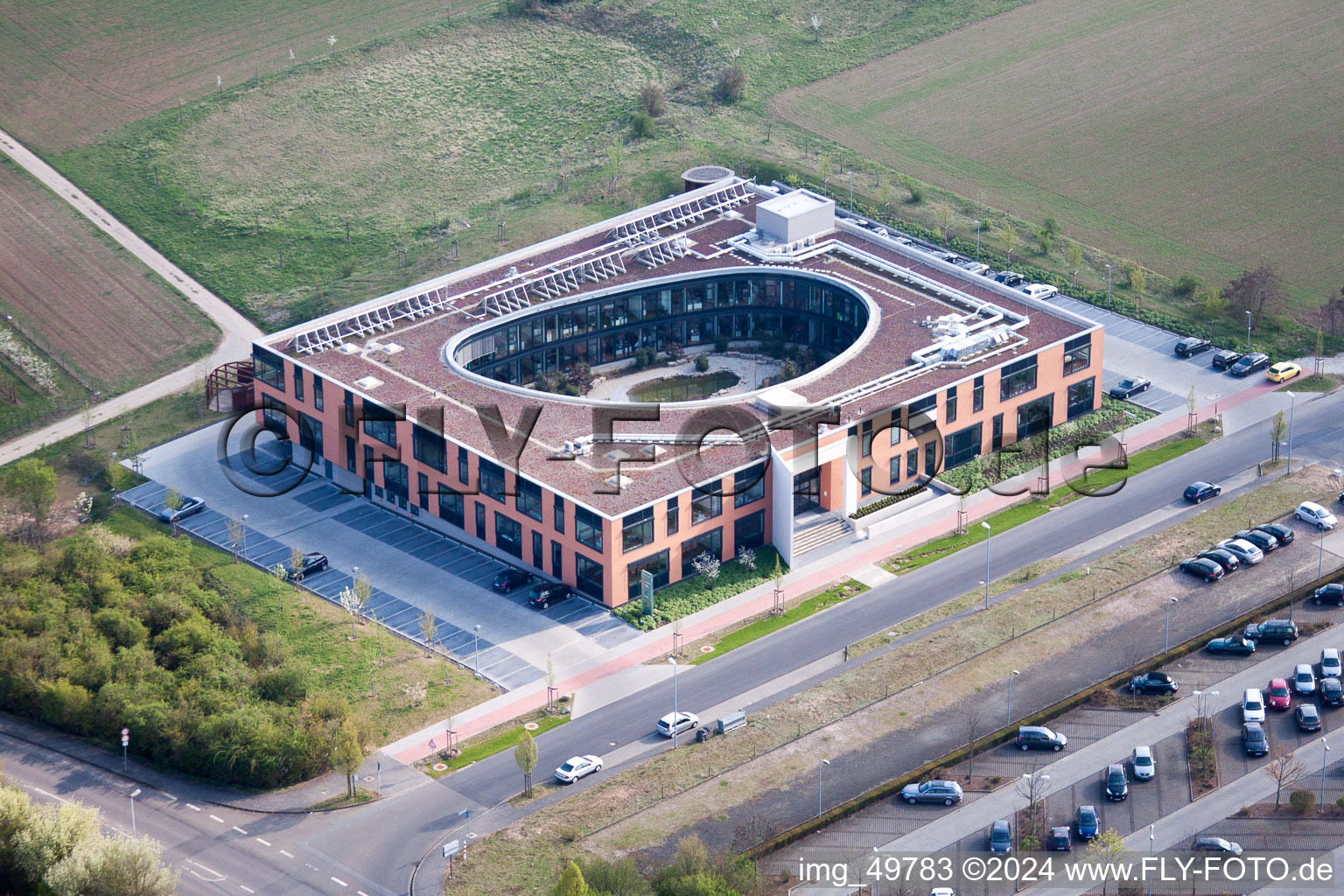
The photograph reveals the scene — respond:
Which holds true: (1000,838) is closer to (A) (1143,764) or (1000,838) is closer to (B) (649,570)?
(A) (1143,764)

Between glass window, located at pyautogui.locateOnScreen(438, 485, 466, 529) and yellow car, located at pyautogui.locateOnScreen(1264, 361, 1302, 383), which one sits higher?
yellow car, located at pyautogui.locateOnScreen(1264, 361, 1302, 383)

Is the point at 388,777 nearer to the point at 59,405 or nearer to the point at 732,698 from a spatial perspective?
the point at 732,698

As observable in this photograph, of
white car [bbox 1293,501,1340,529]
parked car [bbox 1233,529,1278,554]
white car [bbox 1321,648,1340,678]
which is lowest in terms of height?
white car [bbox 1321,648,1340,678]

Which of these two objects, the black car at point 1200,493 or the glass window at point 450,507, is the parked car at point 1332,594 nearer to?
the black car at point 1200,493

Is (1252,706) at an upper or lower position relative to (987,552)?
lower

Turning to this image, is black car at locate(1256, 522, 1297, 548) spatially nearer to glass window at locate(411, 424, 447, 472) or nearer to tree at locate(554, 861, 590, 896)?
glass window at locate(411, 424, 447, 472)

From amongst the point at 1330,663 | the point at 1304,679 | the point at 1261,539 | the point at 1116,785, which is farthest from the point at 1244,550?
the point at 1116,785

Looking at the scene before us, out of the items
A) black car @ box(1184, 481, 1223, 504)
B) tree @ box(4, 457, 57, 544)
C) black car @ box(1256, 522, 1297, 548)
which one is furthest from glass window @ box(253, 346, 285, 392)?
black car @ box(1256, 522, 1297, 548)

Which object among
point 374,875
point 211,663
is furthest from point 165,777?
point 374,875

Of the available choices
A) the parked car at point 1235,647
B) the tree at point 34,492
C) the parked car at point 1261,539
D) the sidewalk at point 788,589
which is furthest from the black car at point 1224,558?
the tree at point 34,492
